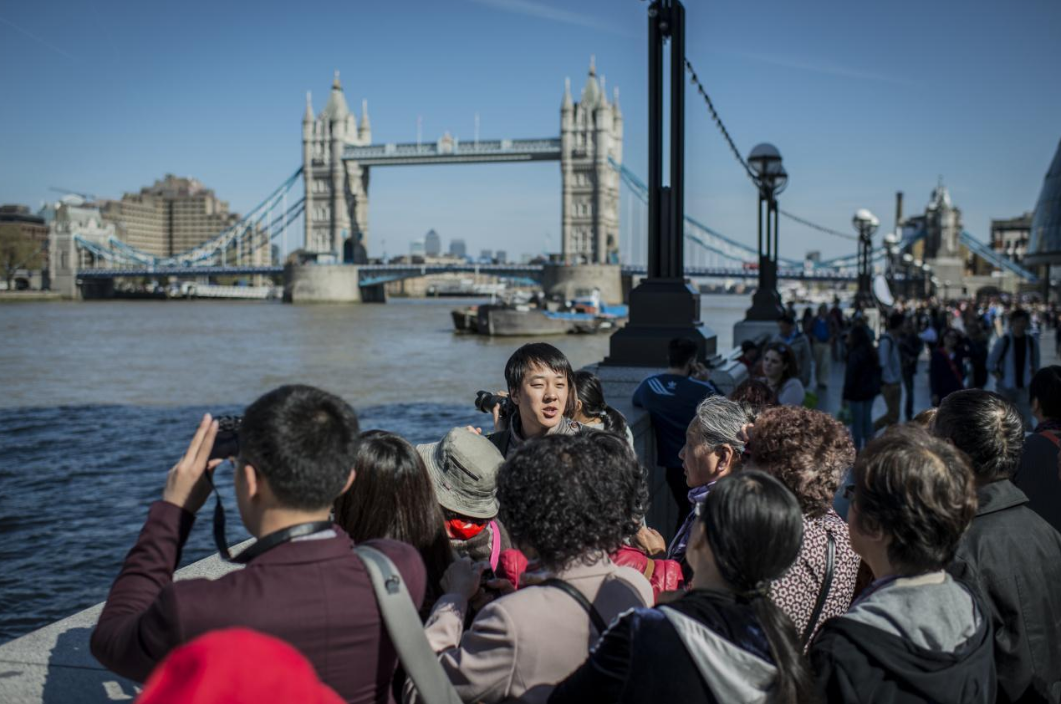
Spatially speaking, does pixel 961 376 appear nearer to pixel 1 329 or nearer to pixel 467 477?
pixel 467 477

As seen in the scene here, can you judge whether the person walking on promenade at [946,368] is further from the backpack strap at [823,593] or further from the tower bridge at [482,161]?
the tower bridge at [482,161]

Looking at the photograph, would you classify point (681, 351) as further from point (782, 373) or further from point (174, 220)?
point (174, 220)

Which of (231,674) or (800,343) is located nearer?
(231,674)

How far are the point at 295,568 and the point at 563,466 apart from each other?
54 cm

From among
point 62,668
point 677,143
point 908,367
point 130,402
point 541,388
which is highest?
point 677,143

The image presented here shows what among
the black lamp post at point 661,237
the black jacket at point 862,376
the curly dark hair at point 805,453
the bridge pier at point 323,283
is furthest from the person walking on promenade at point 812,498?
the bridge pier at point 323,283

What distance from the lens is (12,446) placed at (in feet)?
46.5

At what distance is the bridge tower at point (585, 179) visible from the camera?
Answer: 90.1 m

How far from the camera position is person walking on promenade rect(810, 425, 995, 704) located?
1699 mm

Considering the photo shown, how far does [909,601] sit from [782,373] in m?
3.72

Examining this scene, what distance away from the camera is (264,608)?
59.8 inches

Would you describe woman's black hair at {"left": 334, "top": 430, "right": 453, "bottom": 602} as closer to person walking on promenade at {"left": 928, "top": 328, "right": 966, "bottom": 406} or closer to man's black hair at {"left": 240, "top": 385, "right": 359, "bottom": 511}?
man's black hair at {"left": 240, "top": 385, "right": 359, "bottom": 511}

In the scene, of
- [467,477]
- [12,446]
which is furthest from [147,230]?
[467,477]

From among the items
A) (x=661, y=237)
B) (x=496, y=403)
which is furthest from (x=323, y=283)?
(x=496, y=403)
